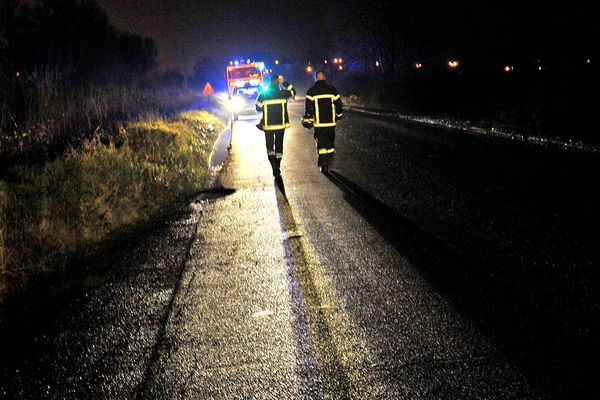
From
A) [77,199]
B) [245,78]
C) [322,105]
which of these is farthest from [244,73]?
[77,199]

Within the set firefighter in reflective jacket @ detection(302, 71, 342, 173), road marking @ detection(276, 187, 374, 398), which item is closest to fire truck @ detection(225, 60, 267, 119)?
firefighter in reflective jacket @ detection(302, 71, 342, 173)

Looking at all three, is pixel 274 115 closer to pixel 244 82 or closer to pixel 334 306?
pixel 334 306

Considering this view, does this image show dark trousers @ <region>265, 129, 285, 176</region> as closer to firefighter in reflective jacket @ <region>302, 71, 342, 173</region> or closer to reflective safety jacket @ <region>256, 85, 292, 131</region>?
reflective safety jacket @ <region>256, 85, 292, 131</region>

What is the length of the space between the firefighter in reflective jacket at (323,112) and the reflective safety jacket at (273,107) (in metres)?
0.48

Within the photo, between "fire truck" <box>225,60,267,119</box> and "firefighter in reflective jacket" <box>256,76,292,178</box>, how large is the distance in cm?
2570

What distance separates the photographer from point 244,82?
35531 mm

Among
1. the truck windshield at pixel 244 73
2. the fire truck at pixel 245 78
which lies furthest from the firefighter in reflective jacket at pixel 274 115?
the truck windshield at pixel 244 73

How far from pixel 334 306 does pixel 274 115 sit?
6507 millimetres

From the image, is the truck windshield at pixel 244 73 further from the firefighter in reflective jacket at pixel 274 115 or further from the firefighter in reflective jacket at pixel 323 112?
the firefighter in reflective jacket at pixel 323 112

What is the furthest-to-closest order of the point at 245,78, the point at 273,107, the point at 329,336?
the point at 245,78 → the point at 273,107 → the point at 329,336

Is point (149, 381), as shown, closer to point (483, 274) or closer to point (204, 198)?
point (483, 274)

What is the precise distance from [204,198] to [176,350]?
5.16 metres

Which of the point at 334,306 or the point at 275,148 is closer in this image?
the point at 334,306

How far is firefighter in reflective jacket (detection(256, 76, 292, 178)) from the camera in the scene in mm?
9797
